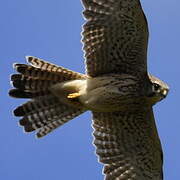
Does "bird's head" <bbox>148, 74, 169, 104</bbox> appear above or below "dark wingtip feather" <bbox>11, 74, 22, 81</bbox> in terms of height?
below

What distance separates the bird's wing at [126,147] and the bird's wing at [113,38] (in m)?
1.17

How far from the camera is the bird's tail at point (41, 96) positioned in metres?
16.1

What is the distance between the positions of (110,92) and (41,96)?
1.64 m

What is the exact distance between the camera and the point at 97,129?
16.5 meters

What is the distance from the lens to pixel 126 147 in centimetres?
1662

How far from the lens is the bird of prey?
15.6 meters

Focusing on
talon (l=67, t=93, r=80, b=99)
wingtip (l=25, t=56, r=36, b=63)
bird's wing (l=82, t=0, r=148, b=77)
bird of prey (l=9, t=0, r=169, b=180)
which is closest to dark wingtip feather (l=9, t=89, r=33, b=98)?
bird of prey (l=9, t=0, r=169, b=180)

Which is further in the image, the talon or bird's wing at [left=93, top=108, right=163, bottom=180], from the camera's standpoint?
bird's wing at [left=93, top=108, right=163, bottom=180]

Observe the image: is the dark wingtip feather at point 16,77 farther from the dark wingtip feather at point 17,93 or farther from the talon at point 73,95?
the talon at point 73,95

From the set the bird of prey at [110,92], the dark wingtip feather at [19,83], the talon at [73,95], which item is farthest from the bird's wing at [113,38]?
the dark wingtip feather at [19,83]

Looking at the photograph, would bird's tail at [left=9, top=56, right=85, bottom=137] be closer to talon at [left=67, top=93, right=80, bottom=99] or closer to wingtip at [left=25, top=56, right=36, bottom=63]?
wingtip at [left=25, top=56, right=36, bottom=63]

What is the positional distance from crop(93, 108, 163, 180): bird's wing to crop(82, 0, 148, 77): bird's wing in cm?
117

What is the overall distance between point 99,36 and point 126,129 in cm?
222

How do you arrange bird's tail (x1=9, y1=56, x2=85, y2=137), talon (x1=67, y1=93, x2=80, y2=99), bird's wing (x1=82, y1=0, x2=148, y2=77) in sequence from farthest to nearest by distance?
bird's tail (x1=9, y1=56, x2=85, y2=137) < talon (x1=67, y1=93, x2=80, y2=99) < bird's wing (x1=82, y1=0, x2=148, y2=77)
